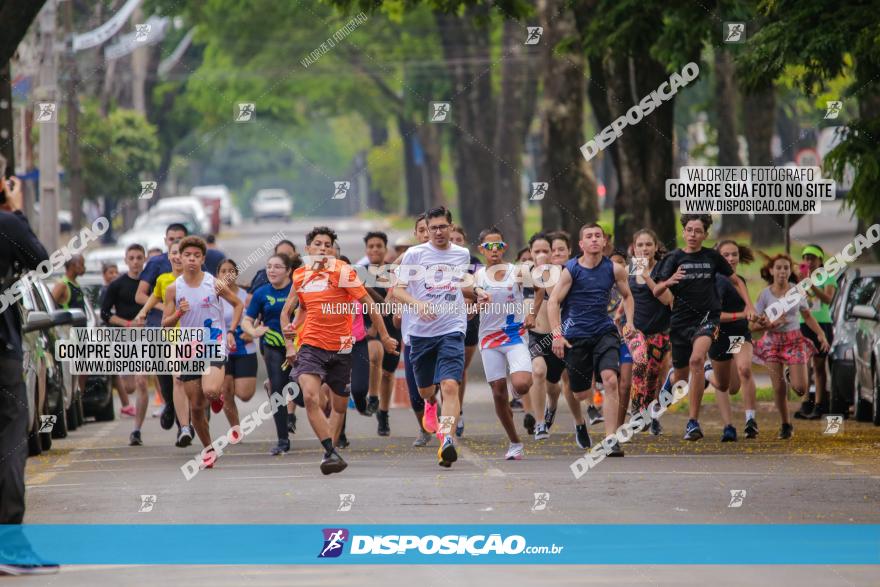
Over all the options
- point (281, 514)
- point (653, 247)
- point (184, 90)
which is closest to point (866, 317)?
point (653, 247)

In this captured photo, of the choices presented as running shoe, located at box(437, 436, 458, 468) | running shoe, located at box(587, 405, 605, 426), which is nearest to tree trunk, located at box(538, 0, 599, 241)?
running shoe, located at box(587, 405, 605, 426)

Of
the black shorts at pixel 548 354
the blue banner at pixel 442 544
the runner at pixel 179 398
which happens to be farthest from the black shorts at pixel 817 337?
the blue banner at pixel 442 544

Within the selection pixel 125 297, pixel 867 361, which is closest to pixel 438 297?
pixel 867 361

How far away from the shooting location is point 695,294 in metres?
16.5

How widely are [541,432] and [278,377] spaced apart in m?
2.41

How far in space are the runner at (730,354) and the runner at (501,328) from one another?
5.80ft

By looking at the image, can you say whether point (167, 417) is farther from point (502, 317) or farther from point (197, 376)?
point (502, 317)

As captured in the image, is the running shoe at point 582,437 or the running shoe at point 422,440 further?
the running shoe at point 422,440

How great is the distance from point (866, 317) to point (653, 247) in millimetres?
2218

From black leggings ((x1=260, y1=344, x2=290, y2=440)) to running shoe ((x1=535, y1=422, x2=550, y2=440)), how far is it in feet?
7.39

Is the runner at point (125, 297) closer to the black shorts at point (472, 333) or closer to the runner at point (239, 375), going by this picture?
the runner at point (239, 375)

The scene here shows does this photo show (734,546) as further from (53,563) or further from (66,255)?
(66,255)

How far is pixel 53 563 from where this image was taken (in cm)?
947

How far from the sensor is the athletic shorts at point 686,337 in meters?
16.4
